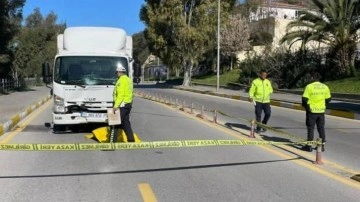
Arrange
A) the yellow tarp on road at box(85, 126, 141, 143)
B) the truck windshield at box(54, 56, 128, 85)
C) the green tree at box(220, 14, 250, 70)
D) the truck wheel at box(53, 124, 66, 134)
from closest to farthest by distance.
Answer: the yellow tarp on road at box(85, 126, 141, 143), the truck windshield at box(54, 56, 128, 85), the truck wheel at box(53, 124, 66, 134), the green tree at box(220, 14, 250, 70)

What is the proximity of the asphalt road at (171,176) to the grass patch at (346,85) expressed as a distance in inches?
868

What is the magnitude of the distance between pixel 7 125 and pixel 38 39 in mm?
60187

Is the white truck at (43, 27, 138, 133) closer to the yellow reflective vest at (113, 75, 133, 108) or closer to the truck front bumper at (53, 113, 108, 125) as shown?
the truck front bumper at (53, 113, 108, 125)

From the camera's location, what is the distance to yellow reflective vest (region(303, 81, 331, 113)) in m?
10.7

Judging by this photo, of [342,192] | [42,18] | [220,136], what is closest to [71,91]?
[220,136]

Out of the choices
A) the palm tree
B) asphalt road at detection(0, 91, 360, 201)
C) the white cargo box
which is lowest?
asphalt road at detection(0, 91, 360, 201)

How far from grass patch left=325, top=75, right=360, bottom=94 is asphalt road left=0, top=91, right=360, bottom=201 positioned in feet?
72.3

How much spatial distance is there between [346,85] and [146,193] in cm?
2817

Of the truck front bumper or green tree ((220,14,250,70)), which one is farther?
green tree ((220,14,250,70))

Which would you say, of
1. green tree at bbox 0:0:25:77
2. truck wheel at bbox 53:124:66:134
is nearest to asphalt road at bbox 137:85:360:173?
truck wheel at bbox 53:124:66:134

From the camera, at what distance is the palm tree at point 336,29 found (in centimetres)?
3409

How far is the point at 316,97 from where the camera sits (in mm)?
10727

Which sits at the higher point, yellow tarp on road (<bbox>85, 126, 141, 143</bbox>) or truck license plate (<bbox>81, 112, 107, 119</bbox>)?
truck license plate (<bbox>81, 112, 107, 119</bbox>)

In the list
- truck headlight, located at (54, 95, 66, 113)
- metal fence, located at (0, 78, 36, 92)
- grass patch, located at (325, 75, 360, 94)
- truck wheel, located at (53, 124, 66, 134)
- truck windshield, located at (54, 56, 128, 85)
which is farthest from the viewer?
metal fence, located at (0, 78, 36, 92)
